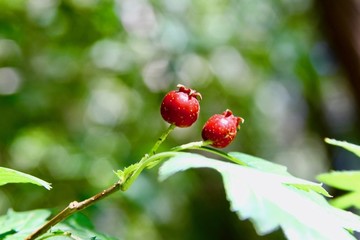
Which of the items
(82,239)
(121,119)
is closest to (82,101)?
(121,119)

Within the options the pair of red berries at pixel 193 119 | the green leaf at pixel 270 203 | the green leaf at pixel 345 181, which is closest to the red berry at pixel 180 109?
the pair of red berries at pixel 193 119

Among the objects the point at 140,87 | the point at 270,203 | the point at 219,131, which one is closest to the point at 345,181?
the point at 219,131

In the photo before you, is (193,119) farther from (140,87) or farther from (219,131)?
(140,87)

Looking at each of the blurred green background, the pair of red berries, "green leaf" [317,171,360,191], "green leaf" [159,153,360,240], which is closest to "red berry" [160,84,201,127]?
the pair of red berries

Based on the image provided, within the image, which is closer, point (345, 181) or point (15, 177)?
point (15, 177)

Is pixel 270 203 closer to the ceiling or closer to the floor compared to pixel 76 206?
closer to the floor

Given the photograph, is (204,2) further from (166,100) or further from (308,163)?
(166,100)

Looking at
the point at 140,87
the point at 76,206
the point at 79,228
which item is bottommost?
the point at 76,206

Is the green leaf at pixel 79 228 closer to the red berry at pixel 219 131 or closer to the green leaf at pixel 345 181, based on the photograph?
the red berry at pixel 219 131
